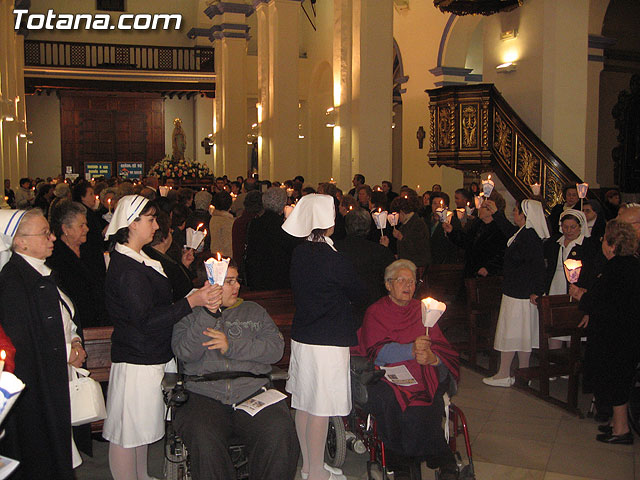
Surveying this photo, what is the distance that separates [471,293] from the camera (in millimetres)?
7305

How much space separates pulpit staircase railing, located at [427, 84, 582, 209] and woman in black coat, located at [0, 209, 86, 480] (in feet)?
28.3

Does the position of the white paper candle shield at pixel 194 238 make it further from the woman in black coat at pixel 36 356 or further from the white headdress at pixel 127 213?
the woman in black coat at pixel 36 356

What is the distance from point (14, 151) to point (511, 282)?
60.9 ft

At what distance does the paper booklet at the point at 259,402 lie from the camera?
407 cm

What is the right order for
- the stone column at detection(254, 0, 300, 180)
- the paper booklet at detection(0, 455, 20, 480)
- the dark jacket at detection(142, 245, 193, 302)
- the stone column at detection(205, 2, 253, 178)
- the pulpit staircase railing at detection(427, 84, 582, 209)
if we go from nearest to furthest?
the paper booklet at detection(0, 455, 20, 480) < the dark jacket at detection(142, 245, 193, 302) < the pulpit staircase railing at detection(427, 84, 582, 209) < the stone column at detection(254, 0, 300, 180) < the stone column at detection(205, 2, 253, 178)

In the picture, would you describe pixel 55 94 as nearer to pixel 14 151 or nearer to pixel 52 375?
pixel 14 151

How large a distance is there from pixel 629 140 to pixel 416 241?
10.1m

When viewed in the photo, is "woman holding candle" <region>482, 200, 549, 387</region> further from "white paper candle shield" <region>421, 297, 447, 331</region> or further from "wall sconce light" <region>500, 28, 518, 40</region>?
"wall sconce light" <region>500, 28, 518, 40</region>

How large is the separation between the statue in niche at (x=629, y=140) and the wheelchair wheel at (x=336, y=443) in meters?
13.1

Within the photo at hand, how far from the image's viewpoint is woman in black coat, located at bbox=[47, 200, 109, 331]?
517 centimetres

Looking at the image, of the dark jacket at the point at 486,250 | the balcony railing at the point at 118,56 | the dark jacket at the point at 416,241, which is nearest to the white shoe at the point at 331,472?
the dark jacket at the point at 416,241

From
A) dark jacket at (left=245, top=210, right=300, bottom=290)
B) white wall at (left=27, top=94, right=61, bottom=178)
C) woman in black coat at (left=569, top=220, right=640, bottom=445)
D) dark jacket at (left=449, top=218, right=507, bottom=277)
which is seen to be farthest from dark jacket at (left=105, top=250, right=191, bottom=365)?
white wall at (left=27, top=94, right=61, bottom=178)

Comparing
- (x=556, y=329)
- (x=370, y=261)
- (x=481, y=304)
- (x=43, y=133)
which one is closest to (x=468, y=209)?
(x=481, y=304)

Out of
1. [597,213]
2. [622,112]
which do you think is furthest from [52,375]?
[622,112]
